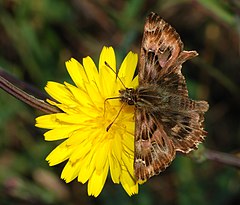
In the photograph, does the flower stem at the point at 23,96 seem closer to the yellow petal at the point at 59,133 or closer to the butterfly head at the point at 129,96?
the yellow petal at the point at 59,133

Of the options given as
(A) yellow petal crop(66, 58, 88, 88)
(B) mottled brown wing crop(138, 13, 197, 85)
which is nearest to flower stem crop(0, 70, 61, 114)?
(A) yellow petal crop(66, 58, 88, 88)

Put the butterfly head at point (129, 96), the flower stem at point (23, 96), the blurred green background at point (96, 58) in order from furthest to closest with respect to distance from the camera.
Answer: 1. the blurred green background at point (96, 58)
2. the butterfly head at point (129, 96)
3. the flower stem at point (23, 96)

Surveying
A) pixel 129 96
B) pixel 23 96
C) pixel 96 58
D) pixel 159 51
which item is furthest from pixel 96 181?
pixel 96 58

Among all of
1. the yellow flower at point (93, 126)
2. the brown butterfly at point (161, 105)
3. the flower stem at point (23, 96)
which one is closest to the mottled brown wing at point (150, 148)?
the brown butterfly at point (161, 105)

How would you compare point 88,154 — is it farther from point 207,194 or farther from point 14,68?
point 14,68

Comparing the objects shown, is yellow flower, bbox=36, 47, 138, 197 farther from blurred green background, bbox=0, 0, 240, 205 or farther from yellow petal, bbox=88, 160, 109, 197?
blurred green background, bbox=0, 0, 240, 205

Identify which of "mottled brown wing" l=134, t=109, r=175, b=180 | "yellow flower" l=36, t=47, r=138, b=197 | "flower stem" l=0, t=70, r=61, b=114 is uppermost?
"flower stem" l=0, t=70, r=61, b=114

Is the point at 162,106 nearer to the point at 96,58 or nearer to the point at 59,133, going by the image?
the point at 59,133

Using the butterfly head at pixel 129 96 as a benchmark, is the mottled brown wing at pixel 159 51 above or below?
above

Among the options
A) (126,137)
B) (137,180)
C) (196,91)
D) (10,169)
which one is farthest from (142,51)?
(10,169)
